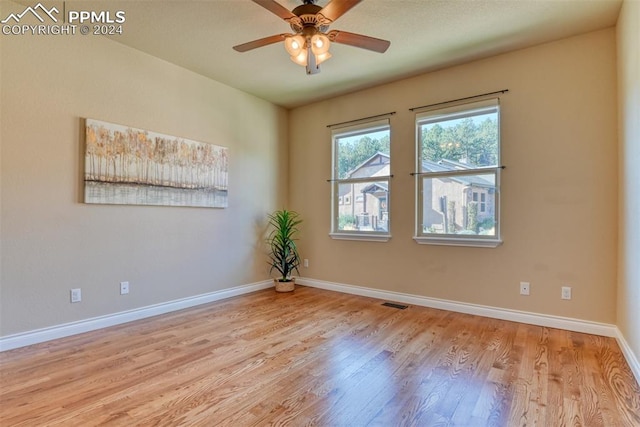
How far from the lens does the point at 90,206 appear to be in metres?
2.96

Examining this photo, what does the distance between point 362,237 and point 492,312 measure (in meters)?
1.72

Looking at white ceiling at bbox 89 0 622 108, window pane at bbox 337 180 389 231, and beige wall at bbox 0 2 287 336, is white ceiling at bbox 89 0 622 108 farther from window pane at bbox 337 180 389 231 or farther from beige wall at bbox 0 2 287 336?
window pane at bbox 337 180 389 231

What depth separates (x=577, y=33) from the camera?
293 cm

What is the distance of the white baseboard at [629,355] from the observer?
2074 millimetres

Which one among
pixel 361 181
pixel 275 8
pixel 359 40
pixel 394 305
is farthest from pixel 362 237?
pixel 275 8

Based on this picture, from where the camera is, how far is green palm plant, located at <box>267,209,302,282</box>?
461 cm

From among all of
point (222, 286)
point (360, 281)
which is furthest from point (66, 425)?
point (360, 281)

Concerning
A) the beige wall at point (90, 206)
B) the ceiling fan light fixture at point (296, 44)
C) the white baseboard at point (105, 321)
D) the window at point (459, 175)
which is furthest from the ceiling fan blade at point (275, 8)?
the white baseboard at point (105, 321)

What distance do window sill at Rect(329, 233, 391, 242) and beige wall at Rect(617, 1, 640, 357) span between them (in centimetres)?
220

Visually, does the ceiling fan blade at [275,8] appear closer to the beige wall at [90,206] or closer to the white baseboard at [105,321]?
the beige wall at [90,206]

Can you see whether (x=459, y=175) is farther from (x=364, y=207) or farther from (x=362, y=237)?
(x=362, y=237)

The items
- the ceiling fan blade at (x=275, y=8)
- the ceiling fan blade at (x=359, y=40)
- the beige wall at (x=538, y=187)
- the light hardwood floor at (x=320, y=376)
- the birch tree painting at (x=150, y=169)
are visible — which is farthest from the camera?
the birch tree painting at (x=150, y=169)

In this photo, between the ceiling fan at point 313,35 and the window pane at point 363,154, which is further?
the window pane at point 363,154

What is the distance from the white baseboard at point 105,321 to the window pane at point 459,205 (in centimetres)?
267
